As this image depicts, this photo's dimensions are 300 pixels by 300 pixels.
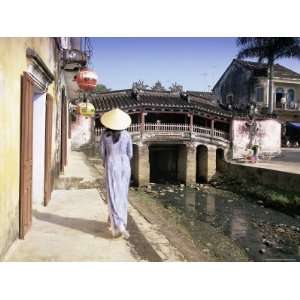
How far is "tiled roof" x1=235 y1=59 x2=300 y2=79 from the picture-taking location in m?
23.5

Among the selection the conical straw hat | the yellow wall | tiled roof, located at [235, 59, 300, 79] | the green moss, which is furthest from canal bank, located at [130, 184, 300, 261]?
tiled roof, located at [235, 59, 300, 79]

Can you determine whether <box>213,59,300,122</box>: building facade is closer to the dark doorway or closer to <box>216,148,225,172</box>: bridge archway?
<box>216,148,225,172</box>: bridge archway

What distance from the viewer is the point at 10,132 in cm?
309

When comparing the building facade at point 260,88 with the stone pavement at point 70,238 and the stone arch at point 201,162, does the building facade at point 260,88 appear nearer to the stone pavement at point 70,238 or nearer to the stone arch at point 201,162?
the stone arch at point 201,162

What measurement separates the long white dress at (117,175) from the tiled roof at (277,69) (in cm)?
2126

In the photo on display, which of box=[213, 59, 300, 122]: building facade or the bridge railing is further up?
box=[213, 59, 300, 122]: building facade

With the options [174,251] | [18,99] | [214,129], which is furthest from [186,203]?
[18,99]

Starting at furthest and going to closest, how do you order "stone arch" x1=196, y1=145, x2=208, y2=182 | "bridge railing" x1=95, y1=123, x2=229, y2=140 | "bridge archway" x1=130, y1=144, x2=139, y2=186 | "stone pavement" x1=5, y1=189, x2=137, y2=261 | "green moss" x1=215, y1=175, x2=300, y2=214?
"stone arch" x1=196, y1=145, x2=208, y2=182, "bridge archway" x1=130, y1=144, x2=139, y2=186, "bridge railing" x1=95, y1=123, x2=229, y2=140, "green moss" x1=215, y1=175, x2=300, y2=214, "stone pavement" x1=5, y1=189, x2=137, y2=261

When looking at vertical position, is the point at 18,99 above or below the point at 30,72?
below

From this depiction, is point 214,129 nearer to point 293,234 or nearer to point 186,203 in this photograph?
point 186,203

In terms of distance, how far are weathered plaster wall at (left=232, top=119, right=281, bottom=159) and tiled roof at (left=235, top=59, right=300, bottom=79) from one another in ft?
16.1

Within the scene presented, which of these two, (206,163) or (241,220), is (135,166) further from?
(241,220)
